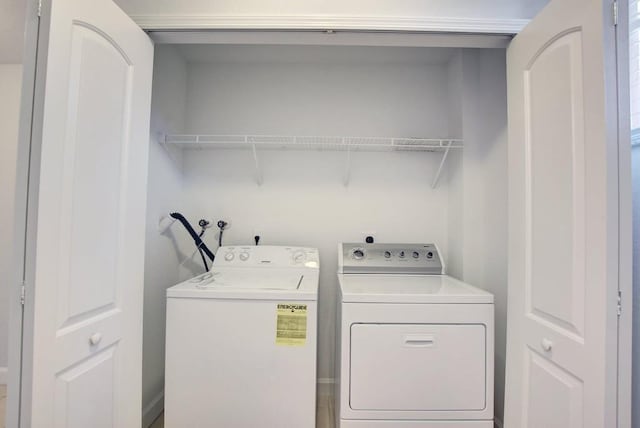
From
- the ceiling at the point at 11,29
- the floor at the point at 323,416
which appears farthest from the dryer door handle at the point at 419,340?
the ceiling at the point at 11,29

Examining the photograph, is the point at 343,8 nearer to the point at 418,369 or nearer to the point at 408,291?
the point at 408,291

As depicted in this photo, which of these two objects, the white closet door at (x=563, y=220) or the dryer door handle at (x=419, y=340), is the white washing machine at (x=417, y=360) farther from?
the white closet door at (x=563, y=220)

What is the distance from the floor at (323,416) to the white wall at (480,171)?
1047mm

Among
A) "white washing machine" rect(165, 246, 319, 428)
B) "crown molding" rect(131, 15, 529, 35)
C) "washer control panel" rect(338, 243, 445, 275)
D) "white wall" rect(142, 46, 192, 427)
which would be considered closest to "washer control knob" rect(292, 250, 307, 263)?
"washer control panel" rect(338, 243, 445, 275)

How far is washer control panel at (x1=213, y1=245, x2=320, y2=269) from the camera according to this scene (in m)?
1.92

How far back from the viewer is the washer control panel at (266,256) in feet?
6.31

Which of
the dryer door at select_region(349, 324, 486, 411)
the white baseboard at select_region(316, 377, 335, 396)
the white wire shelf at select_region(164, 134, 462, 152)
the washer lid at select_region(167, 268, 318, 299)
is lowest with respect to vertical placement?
the white baseboard at select_region(316, 377, 335, 396)

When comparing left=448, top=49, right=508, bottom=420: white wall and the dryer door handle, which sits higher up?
left=448, top=49, right=508, bottom=420: white wall

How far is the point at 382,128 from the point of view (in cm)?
227

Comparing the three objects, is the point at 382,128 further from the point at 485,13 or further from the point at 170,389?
the point at 170,389

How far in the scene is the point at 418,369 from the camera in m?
1.37

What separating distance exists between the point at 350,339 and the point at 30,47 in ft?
5.14

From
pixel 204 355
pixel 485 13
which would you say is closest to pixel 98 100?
pixel 204 355

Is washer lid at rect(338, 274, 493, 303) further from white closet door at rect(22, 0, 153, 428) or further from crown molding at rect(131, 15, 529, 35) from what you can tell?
crown molding at rect(131, 15, 529, 35)
